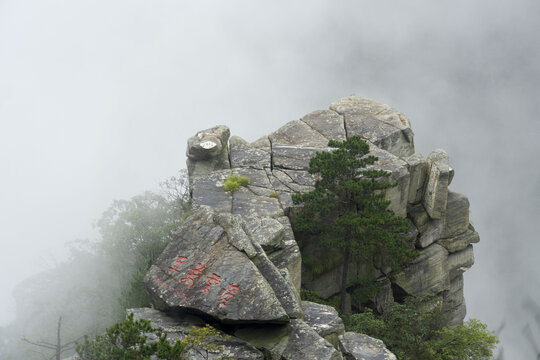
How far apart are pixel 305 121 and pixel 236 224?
1848 cm

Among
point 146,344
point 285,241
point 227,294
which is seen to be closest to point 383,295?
point 285,241

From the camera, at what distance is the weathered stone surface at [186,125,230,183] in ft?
85.9

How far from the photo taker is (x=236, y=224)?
612 inches

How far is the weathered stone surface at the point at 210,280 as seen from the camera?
12.8m

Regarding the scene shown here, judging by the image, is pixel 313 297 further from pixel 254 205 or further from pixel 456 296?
pixel 456 296

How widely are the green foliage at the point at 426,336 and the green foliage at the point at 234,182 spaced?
829 cm

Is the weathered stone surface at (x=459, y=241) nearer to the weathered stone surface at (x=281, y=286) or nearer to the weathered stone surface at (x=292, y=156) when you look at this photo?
the weathered stone surface at (x=292, y=156)

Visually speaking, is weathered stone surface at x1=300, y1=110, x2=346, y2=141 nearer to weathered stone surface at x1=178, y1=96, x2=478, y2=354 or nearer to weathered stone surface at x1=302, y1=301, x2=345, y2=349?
weathered stone surface at x1=178, y1=96, x2=478, y2=354

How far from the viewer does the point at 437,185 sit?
26.7 m

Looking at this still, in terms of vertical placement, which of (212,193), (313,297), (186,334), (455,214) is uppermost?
(455,214)

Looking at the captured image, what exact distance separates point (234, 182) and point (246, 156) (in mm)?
3871

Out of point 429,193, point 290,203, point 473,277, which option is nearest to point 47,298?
point 290,203

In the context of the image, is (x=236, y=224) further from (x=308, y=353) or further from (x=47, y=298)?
(x=47, y=298)

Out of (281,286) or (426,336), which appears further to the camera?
(426,336)
